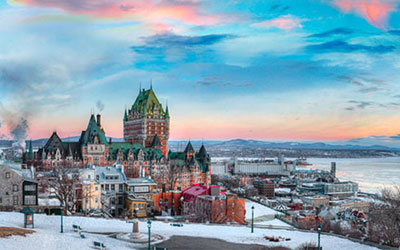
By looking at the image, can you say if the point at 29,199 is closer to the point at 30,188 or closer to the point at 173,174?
the point at 30,188

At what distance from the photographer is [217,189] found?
154ft

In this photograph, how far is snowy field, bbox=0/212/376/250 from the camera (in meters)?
22.3

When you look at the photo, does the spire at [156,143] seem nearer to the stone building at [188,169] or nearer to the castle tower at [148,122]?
the castle tower at [148,122]

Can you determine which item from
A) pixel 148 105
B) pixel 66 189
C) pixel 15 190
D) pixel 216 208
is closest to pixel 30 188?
pixel 15 190

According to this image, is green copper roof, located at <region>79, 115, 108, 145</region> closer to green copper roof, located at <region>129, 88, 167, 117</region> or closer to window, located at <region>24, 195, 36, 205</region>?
green copper roof, located at <region>129, 88, 167, 117</region>

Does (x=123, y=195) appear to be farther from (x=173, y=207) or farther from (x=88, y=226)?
(x=88, y=226)

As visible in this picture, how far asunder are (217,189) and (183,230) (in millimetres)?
17634

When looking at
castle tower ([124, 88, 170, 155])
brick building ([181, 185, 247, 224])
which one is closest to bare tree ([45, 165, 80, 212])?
brick building ([181, 185, 247, 224])

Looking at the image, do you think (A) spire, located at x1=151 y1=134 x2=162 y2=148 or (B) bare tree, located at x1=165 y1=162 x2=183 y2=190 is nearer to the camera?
(B) bare tree, located at x1=165 y1=162 x2=183 y2=190

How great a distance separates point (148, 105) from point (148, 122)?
5.28 metres

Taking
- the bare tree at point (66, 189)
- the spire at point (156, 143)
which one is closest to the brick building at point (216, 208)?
the bare tree at point (66, 189)

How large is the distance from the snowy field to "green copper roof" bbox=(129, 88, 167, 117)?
88087 millimetres

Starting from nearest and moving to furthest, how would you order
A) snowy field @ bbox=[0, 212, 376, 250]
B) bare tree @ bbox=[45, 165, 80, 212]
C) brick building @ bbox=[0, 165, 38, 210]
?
snowy field @ bbox=[0, 212, 376, 250] < brick building @ bbox=[0, 165, 38, 210] < bare tree @ bbox=[45, 165, 80, 212]

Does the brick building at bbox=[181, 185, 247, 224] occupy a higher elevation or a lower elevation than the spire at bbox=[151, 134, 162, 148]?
lower
